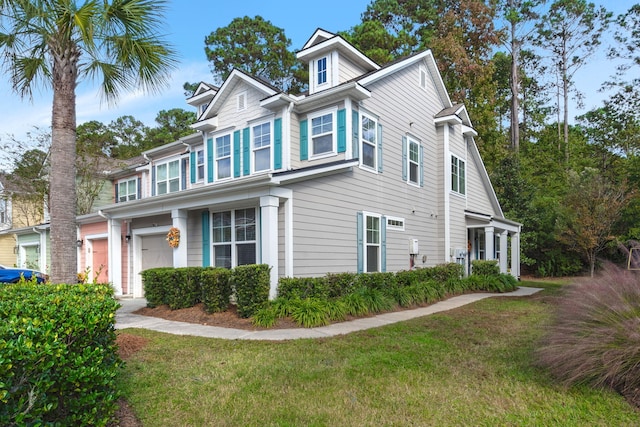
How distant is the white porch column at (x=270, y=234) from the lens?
845cm

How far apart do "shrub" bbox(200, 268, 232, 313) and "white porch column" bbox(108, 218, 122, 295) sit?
546 cm

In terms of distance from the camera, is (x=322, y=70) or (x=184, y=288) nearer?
(x=184, y=288)

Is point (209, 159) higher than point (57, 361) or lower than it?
higher

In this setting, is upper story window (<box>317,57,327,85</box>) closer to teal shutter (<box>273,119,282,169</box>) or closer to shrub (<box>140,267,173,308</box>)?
teal shutter (<box>273,119,282,169</box>)

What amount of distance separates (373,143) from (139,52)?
22.2 feet

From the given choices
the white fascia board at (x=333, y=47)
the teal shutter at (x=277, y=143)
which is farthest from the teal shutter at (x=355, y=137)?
the white fascia board at (x=333, y=47)

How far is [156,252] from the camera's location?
1256cm

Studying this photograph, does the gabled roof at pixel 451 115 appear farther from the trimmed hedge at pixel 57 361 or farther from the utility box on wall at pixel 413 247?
the trimmed hedge at pixel 57 361

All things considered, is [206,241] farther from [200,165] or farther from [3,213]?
[3,213]

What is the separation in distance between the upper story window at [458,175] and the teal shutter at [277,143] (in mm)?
7389

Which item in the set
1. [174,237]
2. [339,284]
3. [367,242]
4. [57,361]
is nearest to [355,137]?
[367,242]

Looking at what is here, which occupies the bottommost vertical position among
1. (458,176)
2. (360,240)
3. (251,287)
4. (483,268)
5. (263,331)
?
(263,331)

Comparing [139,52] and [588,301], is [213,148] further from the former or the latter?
[588,301]

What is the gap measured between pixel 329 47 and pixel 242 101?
3.17 metres
